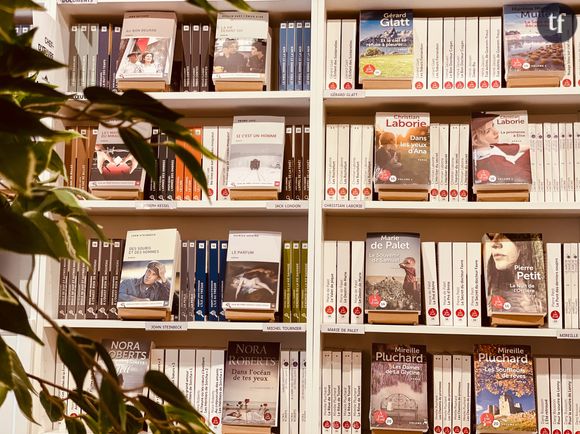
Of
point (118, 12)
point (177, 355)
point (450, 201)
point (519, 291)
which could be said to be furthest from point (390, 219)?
point (118, 12)

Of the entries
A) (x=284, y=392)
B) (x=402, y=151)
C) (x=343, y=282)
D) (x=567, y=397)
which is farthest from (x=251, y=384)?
(x=567, y=397)

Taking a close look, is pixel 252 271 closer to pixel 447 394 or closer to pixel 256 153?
pixel 256 153

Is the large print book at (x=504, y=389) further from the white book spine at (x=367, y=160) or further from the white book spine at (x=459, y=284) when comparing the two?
the white book spine at (x=367, y=160)

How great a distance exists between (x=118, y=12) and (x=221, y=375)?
55.9 inches

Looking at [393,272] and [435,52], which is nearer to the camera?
[393,272]

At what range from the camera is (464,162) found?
2.80 metres

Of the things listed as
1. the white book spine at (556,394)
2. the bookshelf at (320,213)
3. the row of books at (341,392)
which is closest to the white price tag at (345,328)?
the bookshelf at (320,213)

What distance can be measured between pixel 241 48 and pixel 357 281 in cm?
94

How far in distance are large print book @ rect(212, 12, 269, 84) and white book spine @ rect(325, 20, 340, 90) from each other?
224 millimetres

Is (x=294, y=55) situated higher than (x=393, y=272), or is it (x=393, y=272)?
(x=294, y=55)

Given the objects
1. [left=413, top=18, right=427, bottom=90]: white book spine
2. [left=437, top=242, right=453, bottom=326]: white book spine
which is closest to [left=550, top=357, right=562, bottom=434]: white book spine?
[left=437, top=242, right=453, bottom=326]: white book spine

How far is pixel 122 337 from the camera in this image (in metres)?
3.04

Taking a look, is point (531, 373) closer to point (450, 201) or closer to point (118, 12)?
point (450, 201)

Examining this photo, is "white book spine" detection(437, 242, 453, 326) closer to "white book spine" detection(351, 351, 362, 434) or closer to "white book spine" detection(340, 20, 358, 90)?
"white book spine" detection(351, 351, 362, 434)
